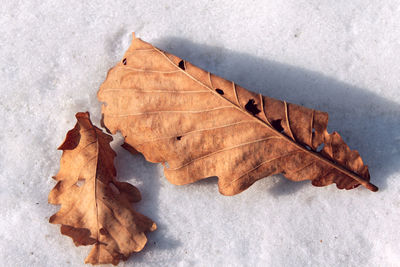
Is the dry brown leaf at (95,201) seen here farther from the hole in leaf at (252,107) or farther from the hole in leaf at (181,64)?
the hole in leaf at (252,107)

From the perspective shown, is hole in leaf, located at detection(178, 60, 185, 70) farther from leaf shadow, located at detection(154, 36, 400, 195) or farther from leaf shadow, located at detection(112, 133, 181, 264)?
leaf shadow, located at detection(112, 133, 181, 264)

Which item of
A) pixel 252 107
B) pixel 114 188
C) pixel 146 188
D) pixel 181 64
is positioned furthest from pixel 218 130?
pixel 114 188

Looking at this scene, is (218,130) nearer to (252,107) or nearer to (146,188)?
(252,107)

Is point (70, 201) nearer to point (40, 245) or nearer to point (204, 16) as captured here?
point (40, 245)

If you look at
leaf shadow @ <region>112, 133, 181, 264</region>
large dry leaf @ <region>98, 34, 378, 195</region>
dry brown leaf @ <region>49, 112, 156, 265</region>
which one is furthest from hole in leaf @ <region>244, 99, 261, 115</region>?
dry brown leaf @ <region>49, 112, 156, 265</region>

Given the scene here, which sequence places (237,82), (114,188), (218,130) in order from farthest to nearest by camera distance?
(237,82) → (114,188) → (218,130)
